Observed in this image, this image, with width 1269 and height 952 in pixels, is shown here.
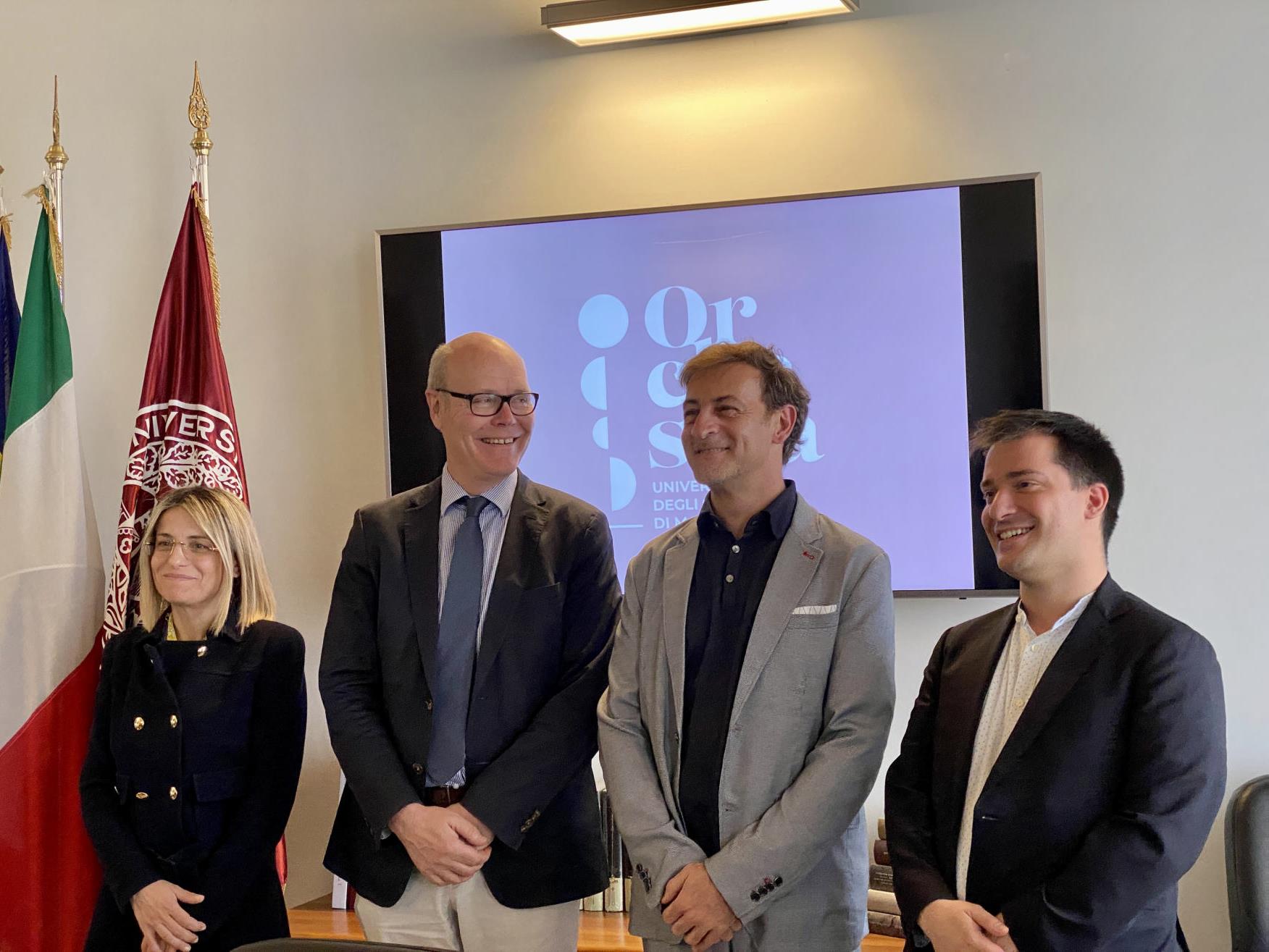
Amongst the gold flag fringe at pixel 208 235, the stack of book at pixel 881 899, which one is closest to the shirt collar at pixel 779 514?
the stack of book at pixel 881 899

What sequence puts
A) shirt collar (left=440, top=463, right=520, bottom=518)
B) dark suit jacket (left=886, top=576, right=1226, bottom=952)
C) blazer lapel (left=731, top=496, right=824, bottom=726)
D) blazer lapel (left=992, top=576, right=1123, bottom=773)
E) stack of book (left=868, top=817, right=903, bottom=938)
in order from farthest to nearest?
1. stack of book (left=868, top=817, right=903, bottom=938)
2. shirt collar (left=440, top=463, right=520, bottom=518)
3. blazer lapel (left=731, top=496, right=824, bottom=726)
4. blazer lapel (left=992, top=576, right=1123, bottom=773)
5. dark suit jacket (left=886, top=576, right=1226, bottom=952)

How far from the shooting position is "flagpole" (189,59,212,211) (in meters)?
3.67

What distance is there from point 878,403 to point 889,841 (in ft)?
4.72

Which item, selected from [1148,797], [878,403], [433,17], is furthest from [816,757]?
[433,17]

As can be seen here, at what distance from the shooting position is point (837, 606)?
236 centimetres

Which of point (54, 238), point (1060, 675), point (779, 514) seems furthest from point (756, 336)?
point (54, 238)

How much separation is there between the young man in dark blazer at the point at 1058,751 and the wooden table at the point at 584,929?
1.02 m

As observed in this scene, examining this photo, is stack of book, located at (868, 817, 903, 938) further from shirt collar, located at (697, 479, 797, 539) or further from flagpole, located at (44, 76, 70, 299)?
flagpole, located at (44, 76, 70, 299)

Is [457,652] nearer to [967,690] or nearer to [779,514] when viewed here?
[779,514]

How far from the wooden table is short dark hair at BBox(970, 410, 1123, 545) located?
1.37 m

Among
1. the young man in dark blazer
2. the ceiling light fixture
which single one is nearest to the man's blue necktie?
the young man in dark blazer

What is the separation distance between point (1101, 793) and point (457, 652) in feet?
3.88

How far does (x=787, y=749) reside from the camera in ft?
7.59

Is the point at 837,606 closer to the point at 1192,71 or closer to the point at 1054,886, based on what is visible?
the point at 1054,886
